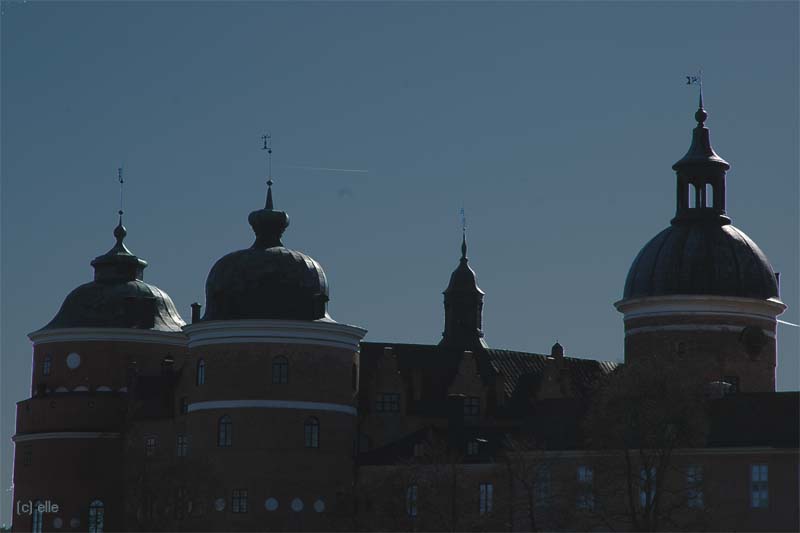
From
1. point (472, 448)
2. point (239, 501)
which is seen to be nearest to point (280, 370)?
point (239, 501)

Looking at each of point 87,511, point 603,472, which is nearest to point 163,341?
point 87,511

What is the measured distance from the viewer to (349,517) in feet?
277

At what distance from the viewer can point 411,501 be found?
8050 cm

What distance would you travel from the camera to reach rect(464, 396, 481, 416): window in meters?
92.0

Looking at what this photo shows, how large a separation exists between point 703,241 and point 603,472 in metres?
19.2

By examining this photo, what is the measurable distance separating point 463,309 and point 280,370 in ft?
85.4

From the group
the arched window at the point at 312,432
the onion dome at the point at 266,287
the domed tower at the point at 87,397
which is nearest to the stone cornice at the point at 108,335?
the domed tower at the point at 87,397

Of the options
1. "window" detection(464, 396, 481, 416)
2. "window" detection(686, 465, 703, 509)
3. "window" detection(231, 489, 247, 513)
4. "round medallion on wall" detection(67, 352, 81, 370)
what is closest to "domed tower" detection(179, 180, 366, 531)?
"window" detection(231, 489, 247, 513)

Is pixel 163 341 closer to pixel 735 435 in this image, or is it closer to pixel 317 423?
pixel 317 423

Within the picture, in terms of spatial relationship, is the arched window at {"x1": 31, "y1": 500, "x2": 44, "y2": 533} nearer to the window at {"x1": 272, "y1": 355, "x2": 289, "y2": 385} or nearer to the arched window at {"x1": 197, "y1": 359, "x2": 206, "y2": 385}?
the arched window at {"x1": 197, "y1": 359, "x2": 206, "y2": 385}

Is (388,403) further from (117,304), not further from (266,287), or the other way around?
(117,304)

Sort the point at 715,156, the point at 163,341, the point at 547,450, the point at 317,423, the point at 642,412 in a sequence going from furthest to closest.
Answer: the point at 163,341 → the point at 715,156 → the point at 317,423 → the point at 547,450 → the point at 642,412

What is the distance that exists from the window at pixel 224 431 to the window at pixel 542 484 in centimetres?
1414

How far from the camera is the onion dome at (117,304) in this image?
→ 97.9 meters
